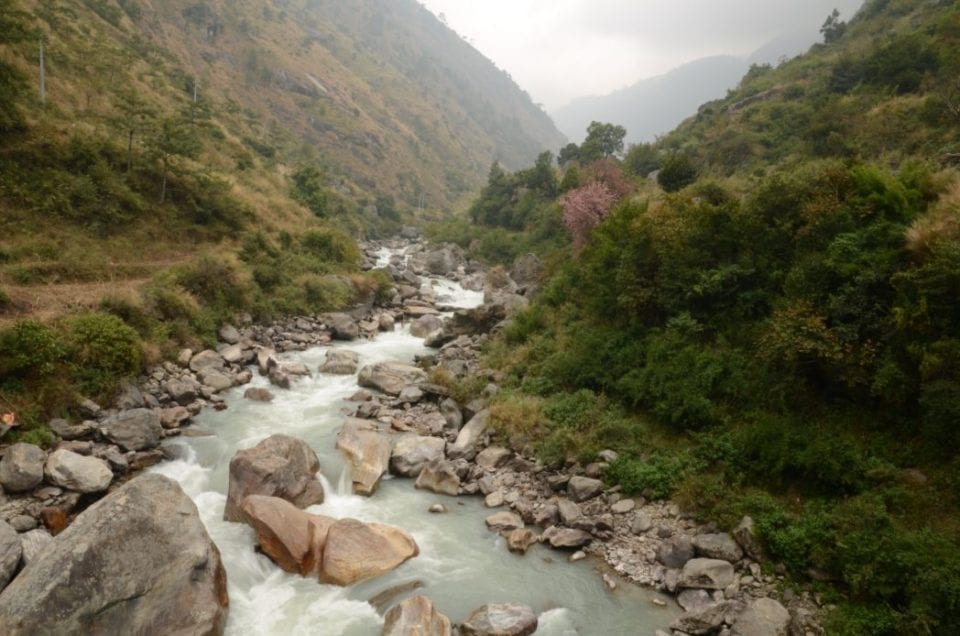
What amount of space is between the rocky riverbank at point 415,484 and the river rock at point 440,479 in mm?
39

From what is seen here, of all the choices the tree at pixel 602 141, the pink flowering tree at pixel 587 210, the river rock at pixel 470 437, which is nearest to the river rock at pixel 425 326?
the pink flowering tree at pixel 587 210

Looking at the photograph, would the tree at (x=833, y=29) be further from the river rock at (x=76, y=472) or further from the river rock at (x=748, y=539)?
the river rock at (x=76, y=472)

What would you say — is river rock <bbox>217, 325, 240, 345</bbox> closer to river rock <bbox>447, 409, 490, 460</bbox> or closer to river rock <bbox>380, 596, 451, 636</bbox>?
river rock <bbox>447, 409, 490, 460</bbox>

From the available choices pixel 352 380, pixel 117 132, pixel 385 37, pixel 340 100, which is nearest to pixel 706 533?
pixel 352 380

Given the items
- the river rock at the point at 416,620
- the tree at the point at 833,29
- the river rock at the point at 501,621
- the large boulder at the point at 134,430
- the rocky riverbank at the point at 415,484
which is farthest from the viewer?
the tree at the point at 833,29

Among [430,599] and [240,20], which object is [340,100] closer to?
[240,20]

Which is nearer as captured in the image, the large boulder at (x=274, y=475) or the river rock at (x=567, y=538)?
the river rock at (x=567, y=538)

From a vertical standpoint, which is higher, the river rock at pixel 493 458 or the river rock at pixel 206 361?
the river rock at pixel 206 361

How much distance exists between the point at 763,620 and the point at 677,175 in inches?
1069

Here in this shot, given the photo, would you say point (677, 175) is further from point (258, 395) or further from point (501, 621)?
point (501, 621)

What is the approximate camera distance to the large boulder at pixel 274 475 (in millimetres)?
13492

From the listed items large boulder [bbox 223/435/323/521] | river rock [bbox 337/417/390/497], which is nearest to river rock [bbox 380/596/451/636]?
large boulder [bbox 223/435/323/521]

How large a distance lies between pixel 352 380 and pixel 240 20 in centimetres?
11422

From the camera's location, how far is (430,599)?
11.1 metres
